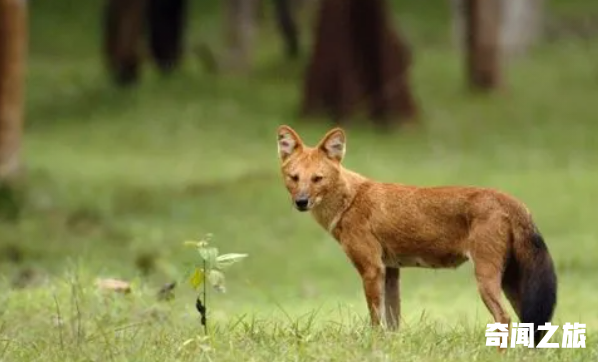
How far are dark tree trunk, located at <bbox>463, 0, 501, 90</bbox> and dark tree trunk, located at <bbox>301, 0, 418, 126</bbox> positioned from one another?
9.52ft

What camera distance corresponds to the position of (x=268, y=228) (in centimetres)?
1755

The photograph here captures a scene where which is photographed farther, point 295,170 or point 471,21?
point 471,21

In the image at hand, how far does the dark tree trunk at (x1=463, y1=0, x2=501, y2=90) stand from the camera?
28359mm

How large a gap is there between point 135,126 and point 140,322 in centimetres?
1531

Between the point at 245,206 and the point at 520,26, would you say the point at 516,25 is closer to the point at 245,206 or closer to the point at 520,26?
the point at 520,26

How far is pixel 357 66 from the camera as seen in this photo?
2547 centimetres

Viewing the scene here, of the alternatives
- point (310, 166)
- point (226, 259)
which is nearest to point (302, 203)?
point (310, 166)

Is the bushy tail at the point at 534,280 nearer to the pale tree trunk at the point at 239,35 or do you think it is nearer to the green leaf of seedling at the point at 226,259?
the green leaf of seedling at the point at 226,259

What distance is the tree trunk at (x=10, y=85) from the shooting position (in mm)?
19078

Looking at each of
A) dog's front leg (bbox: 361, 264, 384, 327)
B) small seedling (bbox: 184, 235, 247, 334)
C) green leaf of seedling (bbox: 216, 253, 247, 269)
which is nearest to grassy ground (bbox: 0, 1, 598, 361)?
dog's front leg (bbox: 361, 264, 384, 327)

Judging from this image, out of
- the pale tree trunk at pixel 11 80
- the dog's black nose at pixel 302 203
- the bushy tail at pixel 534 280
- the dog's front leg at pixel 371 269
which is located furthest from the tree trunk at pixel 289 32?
the bushy tail at pixel 534 280

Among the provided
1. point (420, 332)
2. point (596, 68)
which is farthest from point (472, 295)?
point (596, 68)

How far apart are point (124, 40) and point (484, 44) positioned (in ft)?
20.2

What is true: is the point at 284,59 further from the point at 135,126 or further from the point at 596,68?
the point at 135,126
